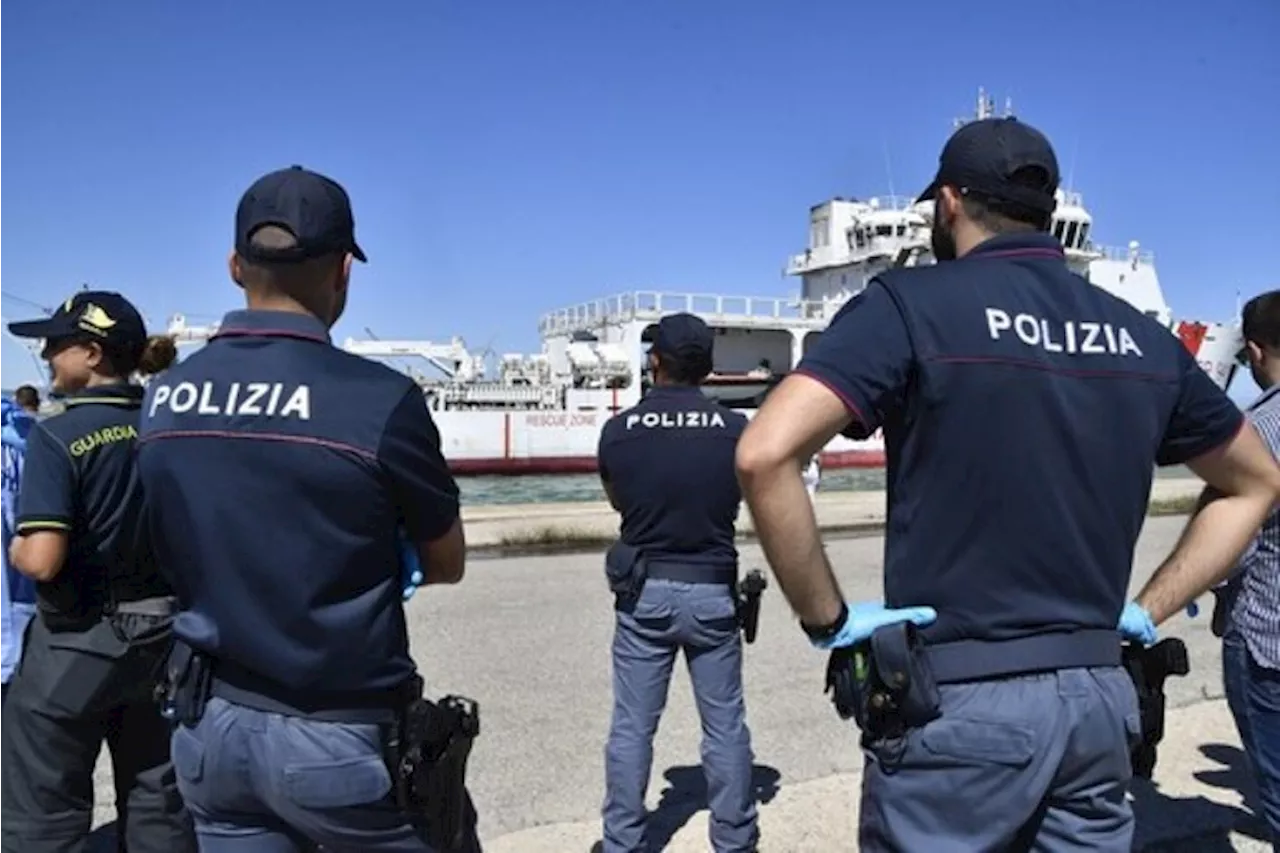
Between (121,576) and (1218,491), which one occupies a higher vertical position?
(1218,491)

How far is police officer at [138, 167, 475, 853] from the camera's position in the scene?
72.3 inches

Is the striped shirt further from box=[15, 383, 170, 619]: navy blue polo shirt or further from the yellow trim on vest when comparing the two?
the yellow trim on vest

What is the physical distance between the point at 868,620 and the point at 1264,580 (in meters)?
1.86

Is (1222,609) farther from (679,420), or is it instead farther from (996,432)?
(996,432)

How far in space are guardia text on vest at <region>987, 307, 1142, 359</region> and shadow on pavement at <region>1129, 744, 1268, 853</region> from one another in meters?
2.33

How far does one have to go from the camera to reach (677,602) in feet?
11.0

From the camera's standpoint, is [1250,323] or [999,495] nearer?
[999,495]

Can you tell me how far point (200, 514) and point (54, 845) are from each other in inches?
54.3

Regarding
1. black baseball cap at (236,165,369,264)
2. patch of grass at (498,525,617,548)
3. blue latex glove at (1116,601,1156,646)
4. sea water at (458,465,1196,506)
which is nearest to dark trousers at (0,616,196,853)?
black baseball cap at (236,165,369,264)

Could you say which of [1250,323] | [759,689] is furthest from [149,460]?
[759,689]

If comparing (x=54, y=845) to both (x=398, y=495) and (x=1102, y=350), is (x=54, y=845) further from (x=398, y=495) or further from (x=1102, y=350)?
(x=1102, y=350)

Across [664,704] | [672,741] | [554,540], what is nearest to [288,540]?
[664,704]

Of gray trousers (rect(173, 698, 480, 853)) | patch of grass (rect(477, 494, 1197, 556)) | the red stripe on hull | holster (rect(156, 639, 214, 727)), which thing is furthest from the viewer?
the red stripe on hull

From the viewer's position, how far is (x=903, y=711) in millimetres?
1740
